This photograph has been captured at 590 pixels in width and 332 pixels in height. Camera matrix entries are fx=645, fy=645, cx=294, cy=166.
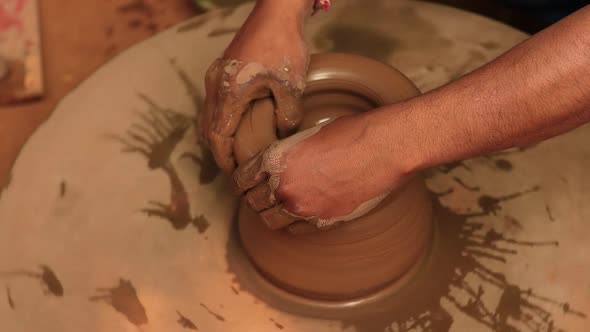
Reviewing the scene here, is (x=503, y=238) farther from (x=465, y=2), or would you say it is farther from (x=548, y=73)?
(x=465, y=2)

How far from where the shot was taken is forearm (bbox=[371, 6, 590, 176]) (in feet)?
2.88

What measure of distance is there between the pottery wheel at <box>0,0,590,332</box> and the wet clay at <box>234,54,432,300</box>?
5cm

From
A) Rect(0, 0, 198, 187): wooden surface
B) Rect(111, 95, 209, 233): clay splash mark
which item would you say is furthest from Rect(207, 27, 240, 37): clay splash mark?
Rect(0, 0, 198, 187): wooden surface

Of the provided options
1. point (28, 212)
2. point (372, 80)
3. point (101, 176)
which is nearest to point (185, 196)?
point (101, 176)

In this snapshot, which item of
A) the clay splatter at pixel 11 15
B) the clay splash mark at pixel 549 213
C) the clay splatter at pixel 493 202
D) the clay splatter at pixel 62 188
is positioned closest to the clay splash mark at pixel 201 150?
the clay splatter at pixel 62 188

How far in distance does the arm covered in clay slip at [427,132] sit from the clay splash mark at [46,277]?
38cm

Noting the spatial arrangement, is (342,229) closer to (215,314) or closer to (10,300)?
(215,314)

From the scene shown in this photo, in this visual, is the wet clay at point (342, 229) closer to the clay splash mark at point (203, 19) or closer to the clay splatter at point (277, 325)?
the clay splatter at point (277, 325)

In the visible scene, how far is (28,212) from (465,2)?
1461mm

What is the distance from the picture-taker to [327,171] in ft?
3.22

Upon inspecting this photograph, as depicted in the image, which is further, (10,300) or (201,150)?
(201,150)

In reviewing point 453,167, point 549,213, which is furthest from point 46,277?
point 549,213

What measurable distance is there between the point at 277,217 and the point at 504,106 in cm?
38

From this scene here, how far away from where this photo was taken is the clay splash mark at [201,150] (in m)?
1.30
